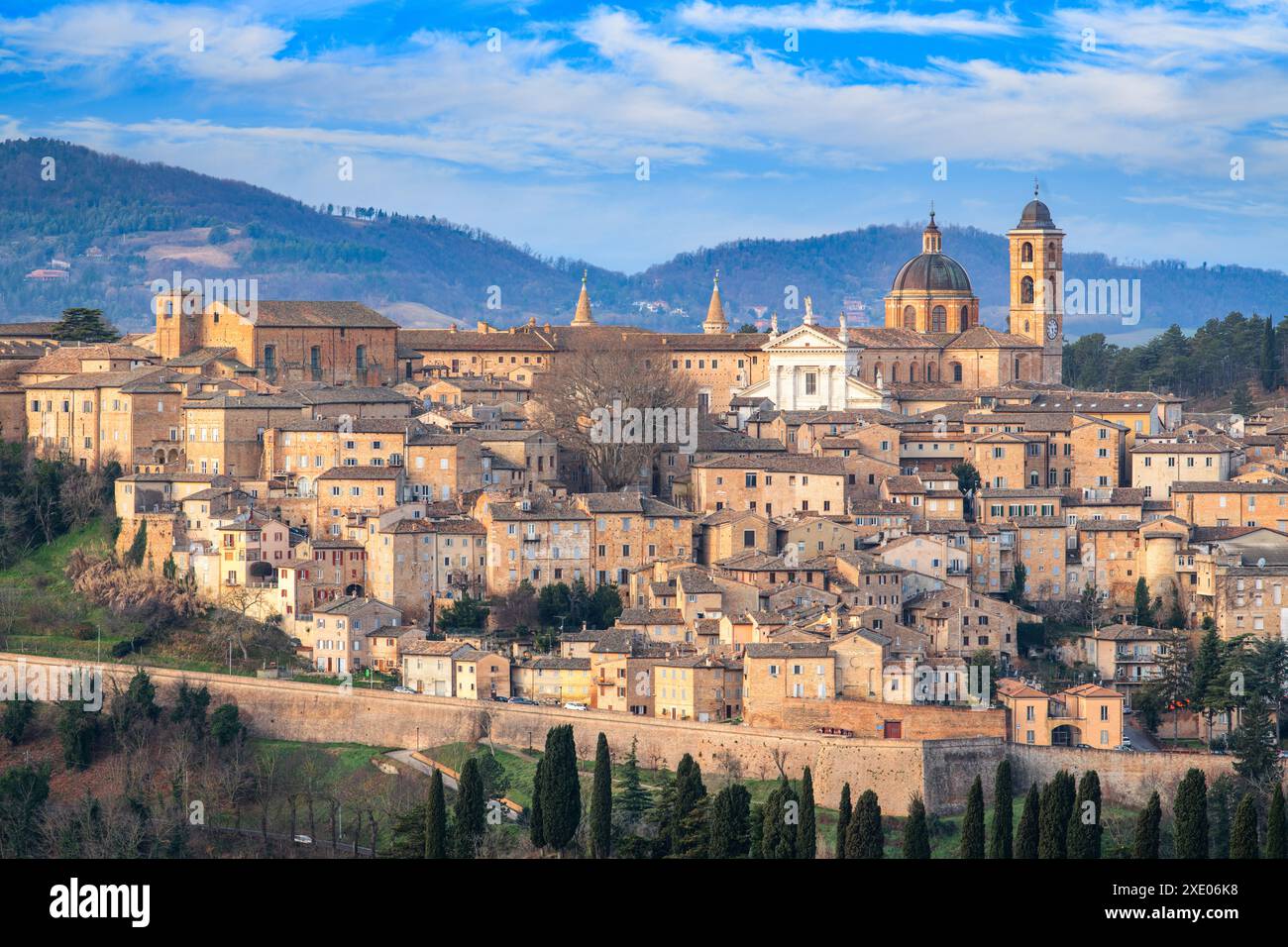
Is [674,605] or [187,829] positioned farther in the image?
[674,605]

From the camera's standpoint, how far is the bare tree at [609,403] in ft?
180

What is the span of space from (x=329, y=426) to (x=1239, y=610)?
19.0 metres

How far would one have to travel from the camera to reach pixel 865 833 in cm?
3725

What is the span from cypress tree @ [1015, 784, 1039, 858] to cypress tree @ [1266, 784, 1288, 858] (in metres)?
3.38

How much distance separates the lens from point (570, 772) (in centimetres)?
3947

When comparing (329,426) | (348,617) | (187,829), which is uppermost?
(329,426)

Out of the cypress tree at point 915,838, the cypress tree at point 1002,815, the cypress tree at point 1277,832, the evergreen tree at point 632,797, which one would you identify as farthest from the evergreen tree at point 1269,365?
the cypress tree at point 915,838

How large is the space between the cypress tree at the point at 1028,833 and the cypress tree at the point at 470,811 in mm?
8235

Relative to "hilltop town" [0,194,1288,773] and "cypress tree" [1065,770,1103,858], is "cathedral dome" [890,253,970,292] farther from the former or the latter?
"cypress tree" [1065,770,1103,858]

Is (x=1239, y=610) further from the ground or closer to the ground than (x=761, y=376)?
closer to the ground

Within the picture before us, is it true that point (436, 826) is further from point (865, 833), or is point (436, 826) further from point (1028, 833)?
point (1028, 833)
